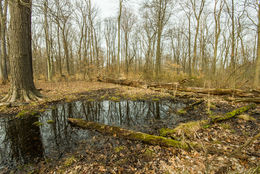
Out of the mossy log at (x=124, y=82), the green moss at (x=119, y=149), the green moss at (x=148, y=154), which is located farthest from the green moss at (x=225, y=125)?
the mossy log at (x=124, y=82)

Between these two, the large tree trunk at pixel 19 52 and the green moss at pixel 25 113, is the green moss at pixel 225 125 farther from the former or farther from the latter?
the large tree trunk at pixel 19 52

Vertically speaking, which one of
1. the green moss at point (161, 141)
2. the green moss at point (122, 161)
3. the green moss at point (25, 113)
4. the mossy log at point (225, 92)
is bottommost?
the green moss at point (122, 161)

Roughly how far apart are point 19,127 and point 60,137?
5.27 feet

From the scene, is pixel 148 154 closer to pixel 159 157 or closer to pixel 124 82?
pixel 159 157

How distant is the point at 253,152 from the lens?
244 centimetres

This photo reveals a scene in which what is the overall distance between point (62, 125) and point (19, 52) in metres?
4.30

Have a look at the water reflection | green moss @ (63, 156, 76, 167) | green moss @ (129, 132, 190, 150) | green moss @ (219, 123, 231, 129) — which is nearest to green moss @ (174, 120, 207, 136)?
green moss @ (219, 123, 231, 129)

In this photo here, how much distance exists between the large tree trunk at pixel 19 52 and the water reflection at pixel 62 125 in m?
1.76

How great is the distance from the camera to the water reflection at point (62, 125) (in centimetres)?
282

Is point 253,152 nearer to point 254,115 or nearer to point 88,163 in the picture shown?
point 254,115

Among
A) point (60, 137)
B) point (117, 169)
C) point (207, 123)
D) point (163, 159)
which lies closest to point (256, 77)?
point (207, 123)

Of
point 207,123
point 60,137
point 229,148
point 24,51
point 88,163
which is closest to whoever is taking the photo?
point 88,163

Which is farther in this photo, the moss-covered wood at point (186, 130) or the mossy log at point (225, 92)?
the mossy log at point (225, 92)

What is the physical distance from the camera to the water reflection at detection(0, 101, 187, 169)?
111 inches
